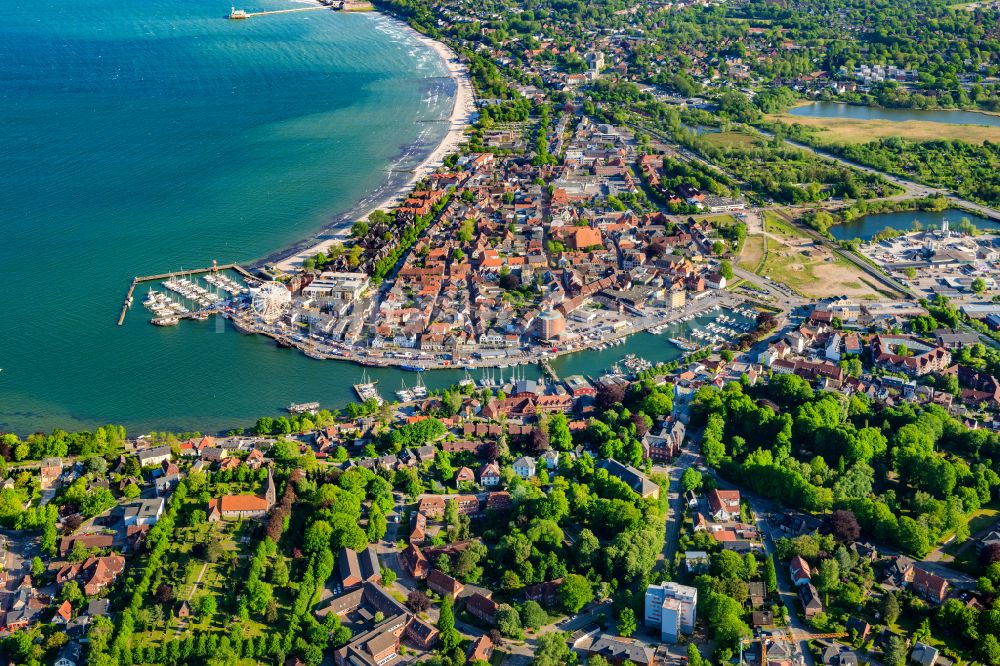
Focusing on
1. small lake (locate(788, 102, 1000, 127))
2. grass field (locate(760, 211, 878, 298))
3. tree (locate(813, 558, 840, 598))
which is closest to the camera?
tree (locate(813, 558, 840, 598))

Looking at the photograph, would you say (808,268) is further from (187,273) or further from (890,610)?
(187,273)

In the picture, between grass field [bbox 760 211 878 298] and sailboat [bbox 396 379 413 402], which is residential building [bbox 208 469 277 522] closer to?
sailboat [bbox 396 379 413 402]

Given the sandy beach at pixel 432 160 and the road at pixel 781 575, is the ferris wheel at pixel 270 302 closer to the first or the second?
the sandy beach at pixel 432 160

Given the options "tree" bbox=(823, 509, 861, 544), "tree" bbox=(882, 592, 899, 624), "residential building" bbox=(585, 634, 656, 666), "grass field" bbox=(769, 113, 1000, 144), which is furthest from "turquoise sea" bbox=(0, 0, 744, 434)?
"grass field" bbox=(769, 113, 1000, 144)

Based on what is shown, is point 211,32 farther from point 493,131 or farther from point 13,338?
point 13,338

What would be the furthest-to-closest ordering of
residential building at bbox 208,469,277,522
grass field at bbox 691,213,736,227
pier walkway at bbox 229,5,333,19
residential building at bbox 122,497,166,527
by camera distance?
pier walkway at bbox 229,5,333,19 < grass field at bbox 691,213,736,227 < residential building at bbox 208,469,277,522 < residential building at bbox 122,497,166,527

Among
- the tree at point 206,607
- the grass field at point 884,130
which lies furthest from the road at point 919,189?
the tree at point 206,607
